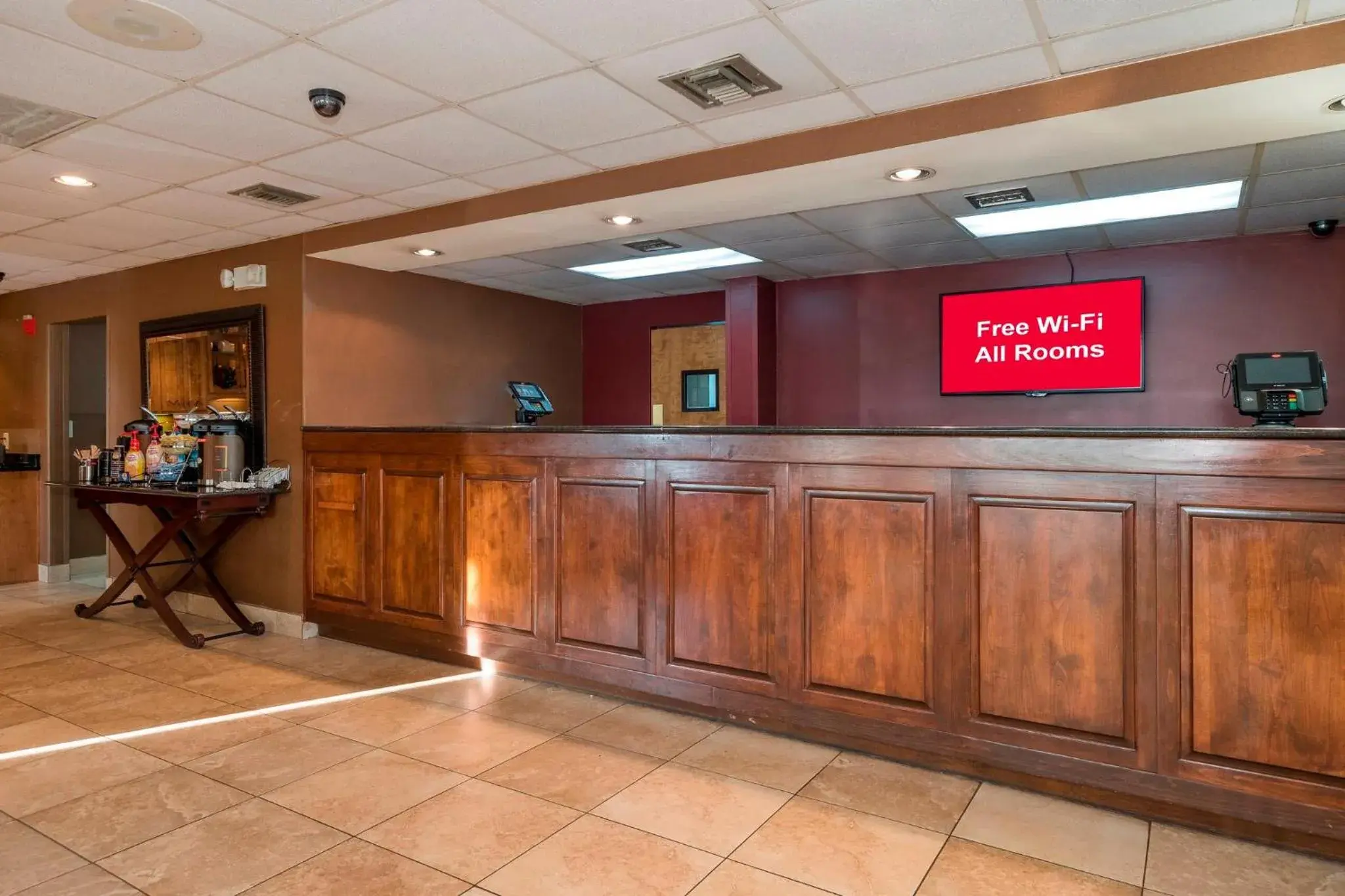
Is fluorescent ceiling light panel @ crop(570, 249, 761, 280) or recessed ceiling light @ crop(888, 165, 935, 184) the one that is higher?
fluorescent ceiling light panel @ crop(570, 249, 761, 280)

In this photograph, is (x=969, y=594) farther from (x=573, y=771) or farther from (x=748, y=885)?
(x=573, y=771)

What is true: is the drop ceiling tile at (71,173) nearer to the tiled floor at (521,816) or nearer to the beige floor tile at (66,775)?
the tiled floor at (521,816)

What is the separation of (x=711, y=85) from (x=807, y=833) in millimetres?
2581

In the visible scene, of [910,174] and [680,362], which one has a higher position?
[910,174]

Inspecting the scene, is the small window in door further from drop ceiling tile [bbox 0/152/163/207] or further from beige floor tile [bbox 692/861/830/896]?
beige floor tile [bbox 692/861/830/896]

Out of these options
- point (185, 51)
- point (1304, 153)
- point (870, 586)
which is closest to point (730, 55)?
point (185, 51)

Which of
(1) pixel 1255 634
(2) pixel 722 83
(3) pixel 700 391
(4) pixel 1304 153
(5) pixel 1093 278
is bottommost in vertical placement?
(1) pixel 1255 634

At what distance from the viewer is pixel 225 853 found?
240 cm

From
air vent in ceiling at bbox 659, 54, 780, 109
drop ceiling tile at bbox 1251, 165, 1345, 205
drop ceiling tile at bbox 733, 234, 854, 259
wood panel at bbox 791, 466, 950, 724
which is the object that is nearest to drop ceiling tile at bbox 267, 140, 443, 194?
air vent in ceiling at bbox 659, 54, 780, 109

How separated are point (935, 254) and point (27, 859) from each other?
5404 millimetres

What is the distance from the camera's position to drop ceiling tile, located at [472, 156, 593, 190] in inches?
152

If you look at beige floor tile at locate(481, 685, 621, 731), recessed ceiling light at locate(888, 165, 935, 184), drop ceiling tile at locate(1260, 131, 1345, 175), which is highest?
drop ceiling tile at locate(1260, 131, 1345, 175)

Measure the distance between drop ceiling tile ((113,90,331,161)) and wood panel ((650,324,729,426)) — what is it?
3871 millimetres

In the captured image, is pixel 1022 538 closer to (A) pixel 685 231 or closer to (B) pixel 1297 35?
(B) pixel 1297 35
